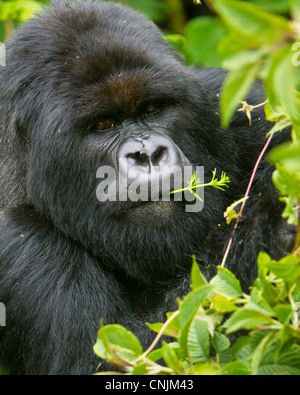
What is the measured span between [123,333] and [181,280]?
1059mm

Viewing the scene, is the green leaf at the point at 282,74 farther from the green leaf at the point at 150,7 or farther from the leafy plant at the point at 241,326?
the green leaf at the point at 150,7

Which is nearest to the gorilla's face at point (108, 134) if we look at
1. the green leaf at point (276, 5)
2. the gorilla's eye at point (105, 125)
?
the gorilla's eye at point (105, 125)

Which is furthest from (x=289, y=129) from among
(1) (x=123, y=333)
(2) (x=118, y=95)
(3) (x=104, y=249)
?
(1) (x=123, y=333)

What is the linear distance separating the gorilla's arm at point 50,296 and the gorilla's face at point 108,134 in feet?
0.32

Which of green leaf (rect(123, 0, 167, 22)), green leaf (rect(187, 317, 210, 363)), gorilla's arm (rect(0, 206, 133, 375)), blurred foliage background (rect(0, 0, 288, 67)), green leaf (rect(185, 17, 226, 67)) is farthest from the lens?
green leaf (rect(123, 0, 167, 22))

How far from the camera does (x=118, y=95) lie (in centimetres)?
266

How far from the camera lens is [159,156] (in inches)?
98.5

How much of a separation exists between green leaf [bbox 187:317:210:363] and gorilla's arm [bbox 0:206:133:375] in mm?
947

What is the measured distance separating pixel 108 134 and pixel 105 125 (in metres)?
0.06

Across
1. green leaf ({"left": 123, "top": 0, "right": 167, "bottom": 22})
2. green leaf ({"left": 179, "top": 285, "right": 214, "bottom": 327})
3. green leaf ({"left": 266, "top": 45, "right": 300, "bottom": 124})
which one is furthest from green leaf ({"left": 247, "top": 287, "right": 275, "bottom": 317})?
green leaf ({"left": 123, "top": 0, "right": 167, "bottom": 22})

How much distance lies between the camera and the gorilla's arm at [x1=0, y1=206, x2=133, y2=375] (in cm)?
260

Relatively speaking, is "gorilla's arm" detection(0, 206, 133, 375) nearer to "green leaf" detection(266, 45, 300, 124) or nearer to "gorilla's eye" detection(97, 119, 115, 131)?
"gorilla's eye" detection(97, 119, 115, 131)

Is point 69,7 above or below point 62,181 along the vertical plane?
above
